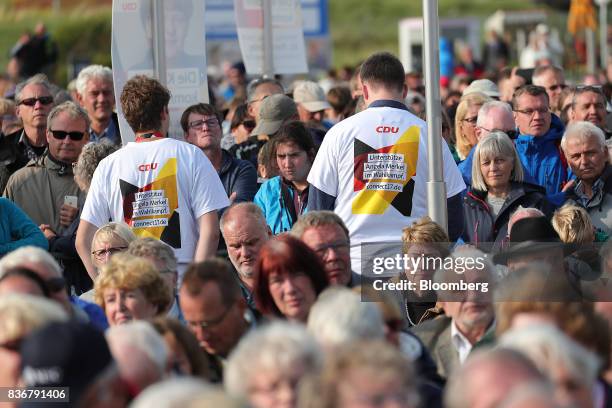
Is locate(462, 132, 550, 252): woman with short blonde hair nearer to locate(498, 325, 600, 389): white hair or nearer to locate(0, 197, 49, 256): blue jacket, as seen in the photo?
locate(0, 197, 49, 256): blue jacket

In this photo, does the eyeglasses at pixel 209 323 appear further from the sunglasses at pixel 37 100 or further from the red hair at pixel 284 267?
the sunglasses at pixel 37 100

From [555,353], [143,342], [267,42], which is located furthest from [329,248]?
[267,42]

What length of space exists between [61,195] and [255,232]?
2584 mm

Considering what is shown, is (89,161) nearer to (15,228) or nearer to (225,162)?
(15,228)

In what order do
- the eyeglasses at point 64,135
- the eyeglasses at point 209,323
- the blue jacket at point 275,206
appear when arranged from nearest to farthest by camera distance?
the eyeglasses at point 209,323
the blue jacket at point 275,206
the eyeglasses at point 64,135

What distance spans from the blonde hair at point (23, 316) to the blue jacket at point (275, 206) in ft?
14.6

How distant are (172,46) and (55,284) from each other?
5.10 metres

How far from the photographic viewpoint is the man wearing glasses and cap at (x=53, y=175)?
995 centimetres

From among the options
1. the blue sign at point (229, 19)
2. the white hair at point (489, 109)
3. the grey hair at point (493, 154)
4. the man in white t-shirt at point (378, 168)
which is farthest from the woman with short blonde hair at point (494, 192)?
the blue sign at point (229, 19)

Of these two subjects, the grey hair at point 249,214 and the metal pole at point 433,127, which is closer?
the grey hair at point 249,214

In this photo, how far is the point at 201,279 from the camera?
6113 mm

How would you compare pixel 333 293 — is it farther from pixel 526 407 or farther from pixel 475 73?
pixel 475 73

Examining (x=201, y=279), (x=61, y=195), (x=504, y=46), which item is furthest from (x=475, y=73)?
(x=201, y=279)

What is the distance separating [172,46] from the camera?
1088 centimetres
